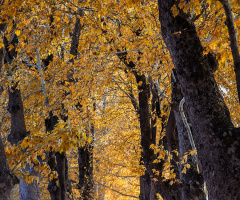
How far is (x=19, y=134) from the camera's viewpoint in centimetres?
748

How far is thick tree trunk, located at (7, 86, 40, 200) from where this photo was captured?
24.2 ft

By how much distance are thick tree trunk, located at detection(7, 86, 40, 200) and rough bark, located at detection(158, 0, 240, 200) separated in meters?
5.51

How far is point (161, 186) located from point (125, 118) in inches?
349

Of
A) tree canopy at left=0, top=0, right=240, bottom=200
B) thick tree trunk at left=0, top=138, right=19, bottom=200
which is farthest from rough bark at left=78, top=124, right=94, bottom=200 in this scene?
thick tree trunk at left=0, top=138, right=19, bottom=200

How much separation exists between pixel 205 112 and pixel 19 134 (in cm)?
589

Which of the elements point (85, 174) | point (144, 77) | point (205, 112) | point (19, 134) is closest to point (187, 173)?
point (205, 112)

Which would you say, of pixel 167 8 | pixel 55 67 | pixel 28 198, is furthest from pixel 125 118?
pixel 167 8

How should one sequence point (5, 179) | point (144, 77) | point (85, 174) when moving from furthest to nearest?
point (85, 174) → point (144, 77) → point (5, 179)

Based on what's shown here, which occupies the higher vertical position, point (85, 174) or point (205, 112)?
point (205, 112)

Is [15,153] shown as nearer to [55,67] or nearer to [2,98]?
[55,67]

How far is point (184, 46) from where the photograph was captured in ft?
11.3

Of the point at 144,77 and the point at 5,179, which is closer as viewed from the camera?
the point at 5,179

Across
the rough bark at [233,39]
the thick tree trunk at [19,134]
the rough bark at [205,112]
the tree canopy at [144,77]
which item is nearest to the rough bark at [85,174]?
the tree canopy at [144,77]

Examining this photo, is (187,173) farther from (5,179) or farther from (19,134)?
(19,134)
